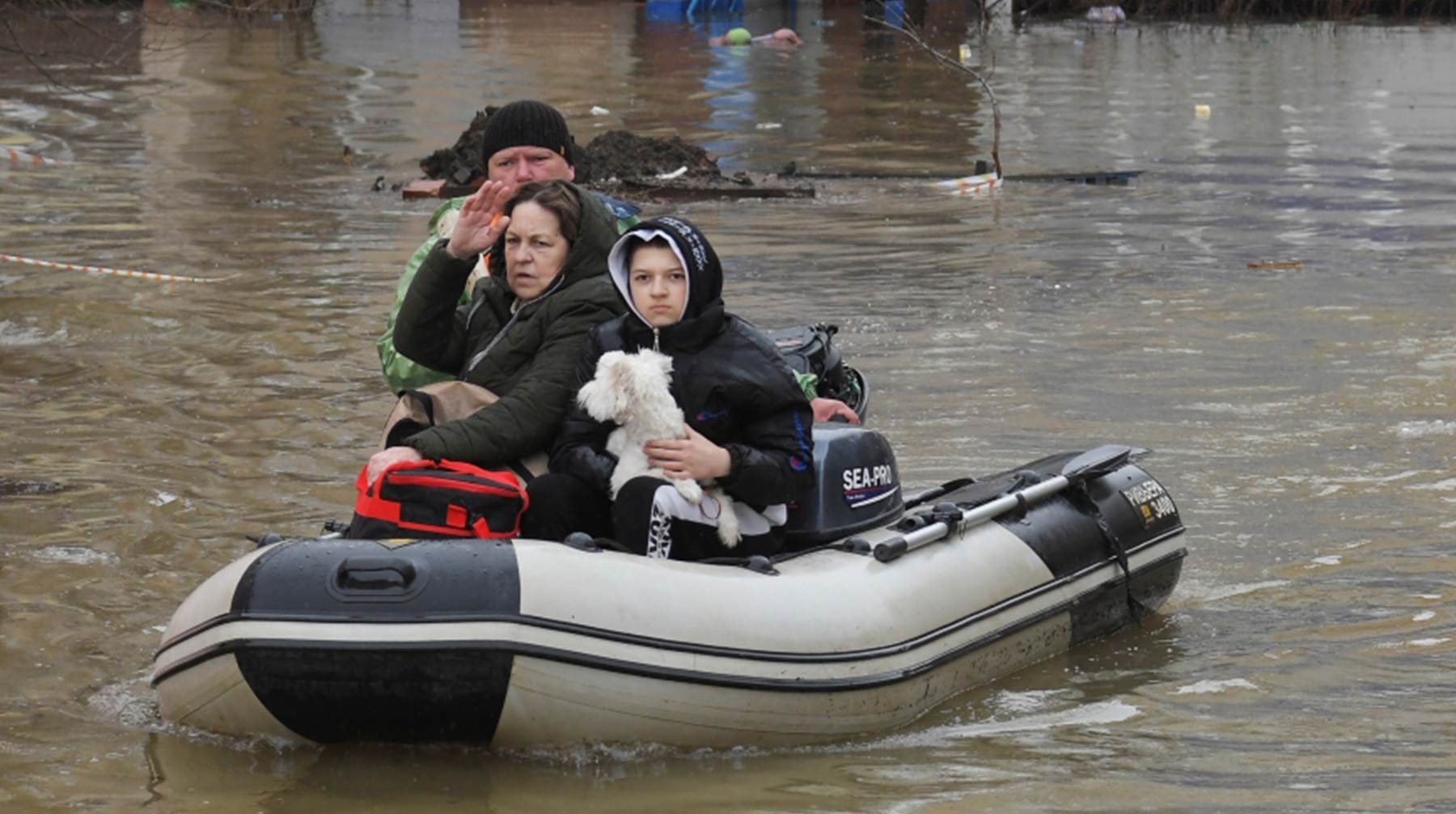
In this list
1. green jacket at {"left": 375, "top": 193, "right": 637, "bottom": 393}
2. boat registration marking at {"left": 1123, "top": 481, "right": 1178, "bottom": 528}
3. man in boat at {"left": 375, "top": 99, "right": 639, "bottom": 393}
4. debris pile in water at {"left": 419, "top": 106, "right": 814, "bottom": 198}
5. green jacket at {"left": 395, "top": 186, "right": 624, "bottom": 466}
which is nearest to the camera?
green jacket at {"left": 395, "top": 186, "right": 624, "bottom": 466}

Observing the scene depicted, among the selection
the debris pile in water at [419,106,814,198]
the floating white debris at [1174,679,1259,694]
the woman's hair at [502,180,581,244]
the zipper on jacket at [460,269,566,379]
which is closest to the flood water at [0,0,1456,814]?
the floating white debris at [1174,679,1259,694]

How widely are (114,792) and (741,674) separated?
1.52m

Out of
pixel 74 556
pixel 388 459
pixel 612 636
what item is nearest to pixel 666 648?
pixel 612 636

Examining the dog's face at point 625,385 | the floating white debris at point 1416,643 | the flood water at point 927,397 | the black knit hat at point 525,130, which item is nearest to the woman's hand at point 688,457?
the dog's face at point 625,385

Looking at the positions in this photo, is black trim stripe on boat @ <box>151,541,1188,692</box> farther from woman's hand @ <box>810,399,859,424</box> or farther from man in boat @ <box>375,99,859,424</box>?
man in boat @ <box>375,99,859,424</box>

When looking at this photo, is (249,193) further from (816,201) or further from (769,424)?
(769,424)

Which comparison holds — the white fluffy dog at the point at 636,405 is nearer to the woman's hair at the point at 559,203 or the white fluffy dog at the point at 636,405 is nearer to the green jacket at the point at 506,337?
the green jacket at the point at 506,337

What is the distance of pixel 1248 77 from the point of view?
31.6 meters

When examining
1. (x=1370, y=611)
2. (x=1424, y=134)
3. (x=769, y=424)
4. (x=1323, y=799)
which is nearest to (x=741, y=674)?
(x=769, y=424)

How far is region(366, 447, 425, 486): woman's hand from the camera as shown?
5.58m

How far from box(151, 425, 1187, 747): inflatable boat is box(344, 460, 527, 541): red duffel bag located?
19 centimetres

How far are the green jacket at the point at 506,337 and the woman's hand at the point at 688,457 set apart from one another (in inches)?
18.1

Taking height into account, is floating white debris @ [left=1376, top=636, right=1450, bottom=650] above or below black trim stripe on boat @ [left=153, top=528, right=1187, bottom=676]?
below

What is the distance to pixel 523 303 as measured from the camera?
610cm
